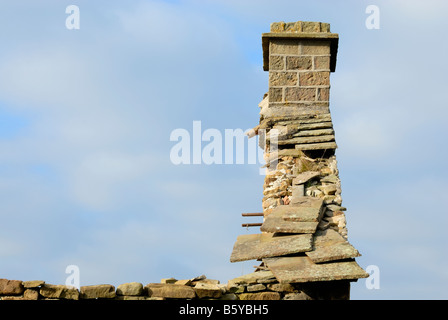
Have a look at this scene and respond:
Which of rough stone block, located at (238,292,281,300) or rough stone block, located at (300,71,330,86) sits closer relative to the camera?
rough stone block, located at (238,292,281,300)

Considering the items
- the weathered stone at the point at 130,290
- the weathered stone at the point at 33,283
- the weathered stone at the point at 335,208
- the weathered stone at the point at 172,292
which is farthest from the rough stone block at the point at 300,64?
the weathered stone at the point at 33,283

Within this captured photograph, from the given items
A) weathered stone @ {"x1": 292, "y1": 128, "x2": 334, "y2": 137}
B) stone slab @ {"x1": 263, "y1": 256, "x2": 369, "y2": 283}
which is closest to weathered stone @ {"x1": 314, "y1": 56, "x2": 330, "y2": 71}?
weathered stone @ {"x1": 292, "y1": 128, "x2": 334, "y2": 137}

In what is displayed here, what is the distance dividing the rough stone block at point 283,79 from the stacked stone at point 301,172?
0.5 inches

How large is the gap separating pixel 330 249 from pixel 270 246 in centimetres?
76

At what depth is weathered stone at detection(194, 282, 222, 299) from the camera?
619 cm

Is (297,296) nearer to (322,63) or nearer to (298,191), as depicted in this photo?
(298,191)

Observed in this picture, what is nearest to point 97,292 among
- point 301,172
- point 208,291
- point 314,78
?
point 208,291

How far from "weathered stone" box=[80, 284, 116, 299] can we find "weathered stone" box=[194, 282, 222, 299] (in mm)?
952

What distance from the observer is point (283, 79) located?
953 centimetres

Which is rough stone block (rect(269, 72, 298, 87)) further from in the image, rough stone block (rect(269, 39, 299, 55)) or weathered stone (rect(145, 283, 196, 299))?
weathered stone (rect(145, 283, 196, 299))

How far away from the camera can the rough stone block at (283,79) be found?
9508 millimetres
